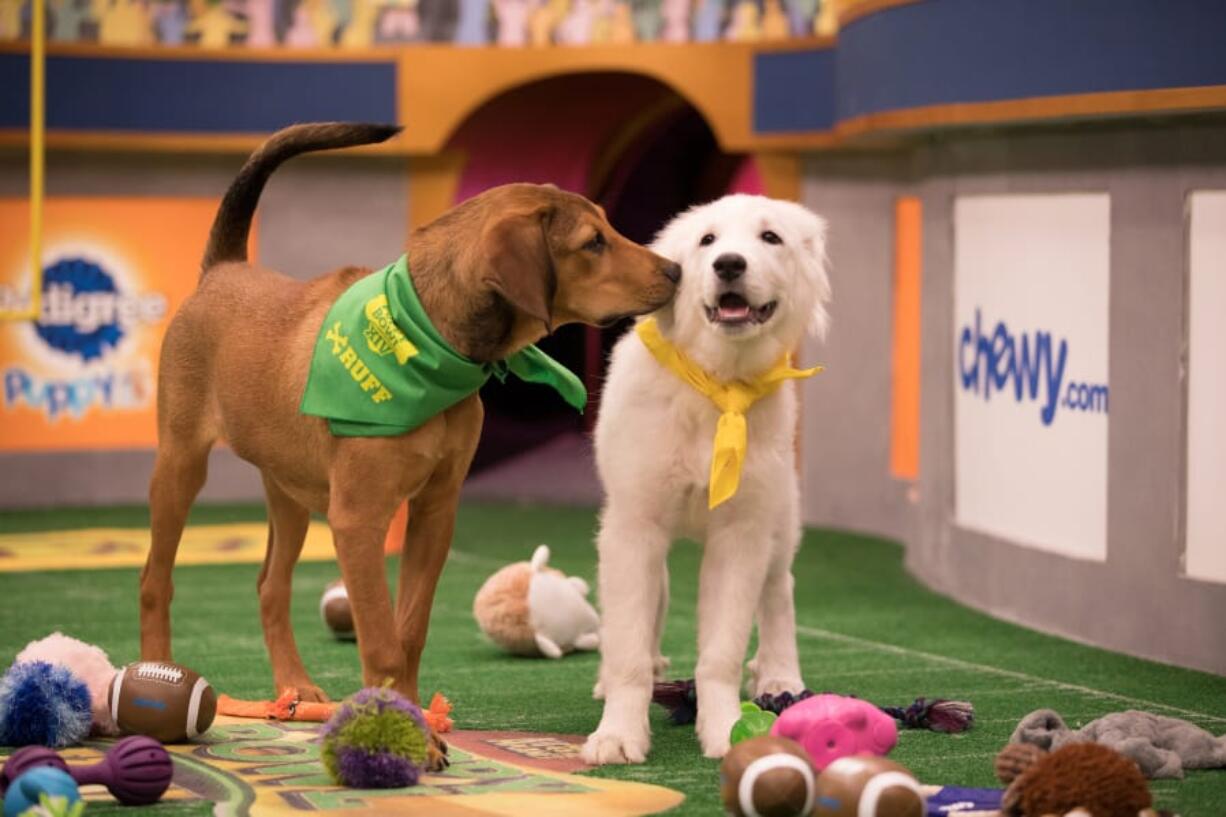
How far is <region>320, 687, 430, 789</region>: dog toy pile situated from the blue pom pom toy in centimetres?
87

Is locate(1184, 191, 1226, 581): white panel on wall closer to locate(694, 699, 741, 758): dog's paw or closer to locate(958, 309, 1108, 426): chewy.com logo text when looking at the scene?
locate(958, 309, 1108, 426): chewy.com logo text

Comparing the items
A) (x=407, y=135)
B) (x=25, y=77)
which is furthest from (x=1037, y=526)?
(x=25, y=77)

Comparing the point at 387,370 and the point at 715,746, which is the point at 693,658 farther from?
the point at 387,370

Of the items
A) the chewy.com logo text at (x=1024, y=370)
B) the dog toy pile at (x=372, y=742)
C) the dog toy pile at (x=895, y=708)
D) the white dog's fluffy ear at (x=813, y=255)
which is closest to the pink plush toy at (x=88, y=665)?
the dog toy pile at (x=372, y=742)

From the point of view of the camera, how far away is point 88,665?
5730mm

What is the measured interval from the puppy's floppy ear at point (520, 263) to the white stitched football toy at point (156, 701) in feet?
4.70

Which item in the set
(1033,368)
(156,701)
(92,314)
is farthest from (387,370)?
(92,314)

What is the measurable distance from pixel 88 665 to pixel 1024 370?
177 inches

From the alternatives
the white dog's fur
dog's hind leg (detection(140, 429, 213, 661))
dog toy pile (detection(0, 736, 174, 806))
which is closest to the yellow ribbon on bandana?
the white dog's fur

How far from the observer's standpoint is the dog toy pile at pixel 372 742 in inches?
196

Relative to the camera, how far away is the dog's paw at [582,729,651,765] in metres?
5.42

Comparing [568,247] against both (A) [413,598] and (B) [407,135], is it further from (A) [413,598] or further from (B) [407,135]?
(B) [407,135]

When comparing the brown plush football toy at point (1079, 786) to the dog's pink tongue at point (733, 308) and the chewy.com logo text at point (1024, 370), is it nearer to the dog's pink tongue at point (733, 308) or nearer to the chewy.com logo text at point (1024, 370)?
the dog's pink tongue at point (733, 308)

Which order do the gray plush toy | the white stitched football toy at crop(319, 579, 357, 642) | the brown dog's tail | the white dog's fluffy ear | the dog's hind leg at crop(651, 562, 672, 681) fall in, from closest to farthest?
the gray plush toy
the white dog's fluffy ear
the brown dog's tail
the dog's hind leg at crop(651, 562, 672, 681)
the white stitched football toy at crop(319, 579, 357, 642)
